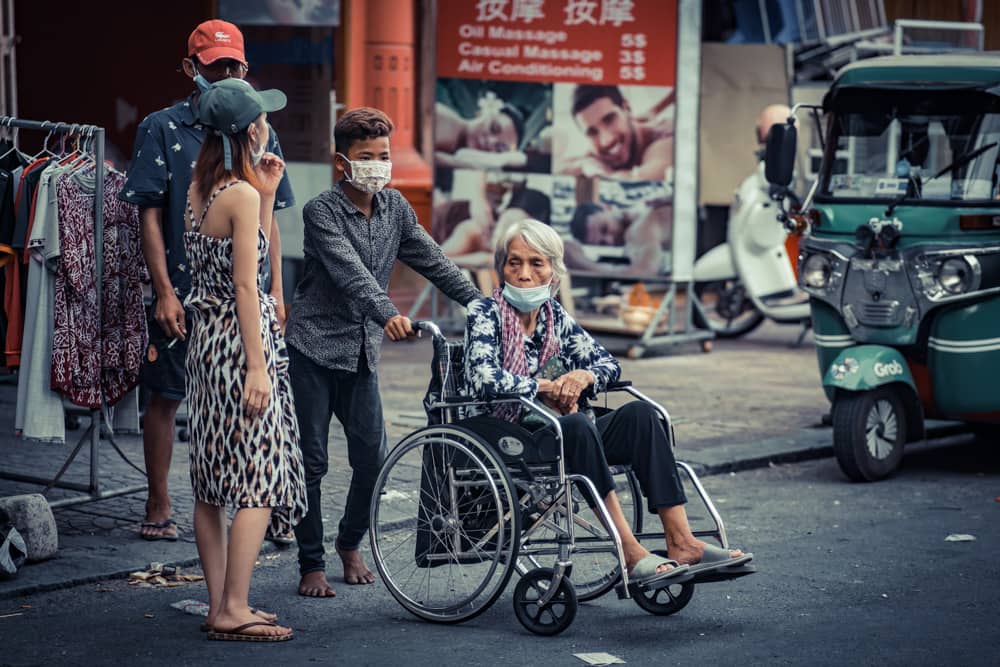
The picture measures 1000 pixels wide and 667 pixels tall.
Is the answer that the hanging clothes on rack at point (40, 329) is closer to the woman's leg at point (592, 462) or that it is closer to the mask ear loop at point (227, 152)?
the mask ear loop at point (227, 152)

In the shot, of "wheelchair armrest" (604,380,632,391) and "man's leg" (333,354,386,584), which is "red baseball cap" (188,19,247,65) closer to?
"man's leg" (333,354,386,584)

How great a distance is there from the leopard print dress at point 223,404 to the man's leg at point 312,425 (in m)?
0.49

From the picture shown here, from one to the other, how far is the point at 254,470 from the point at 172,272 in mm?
1423

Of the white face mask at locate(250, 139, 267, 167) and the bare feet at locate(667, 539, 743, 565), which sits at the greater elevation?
the white face mask at locate(250, 139, 267, 167)

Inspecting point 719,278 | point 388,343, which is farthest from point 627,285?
point 388,343

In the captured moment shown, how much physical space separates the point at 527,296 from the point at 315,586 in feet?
4.40

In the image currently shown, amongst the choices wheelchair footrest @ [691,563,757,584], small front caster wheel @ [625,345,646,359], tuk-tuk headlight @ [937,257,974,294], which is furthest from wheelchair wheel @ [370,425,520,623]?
small front caster wheel @ [625,345,646,359]

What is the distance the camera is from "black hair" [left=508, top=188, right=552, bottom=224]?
12.7 m

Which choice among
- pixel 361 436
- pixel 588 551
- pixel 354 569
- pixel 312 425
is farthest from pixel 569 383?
pixel 354 569

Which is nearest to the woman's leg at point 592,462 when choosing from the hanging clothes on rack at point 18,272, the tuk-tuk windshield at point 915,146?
the hanging clothes on rack at point 18,272

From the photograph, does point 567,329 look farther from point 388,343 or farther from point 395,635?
point 388,343

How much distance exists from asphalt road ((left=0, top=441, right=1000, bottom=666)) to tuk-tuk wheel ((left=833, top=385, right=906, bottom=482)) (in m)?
1.04

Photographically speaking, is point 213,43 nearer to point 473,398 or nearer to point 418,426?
point 473,398

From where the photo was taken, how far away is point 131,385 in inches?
270
